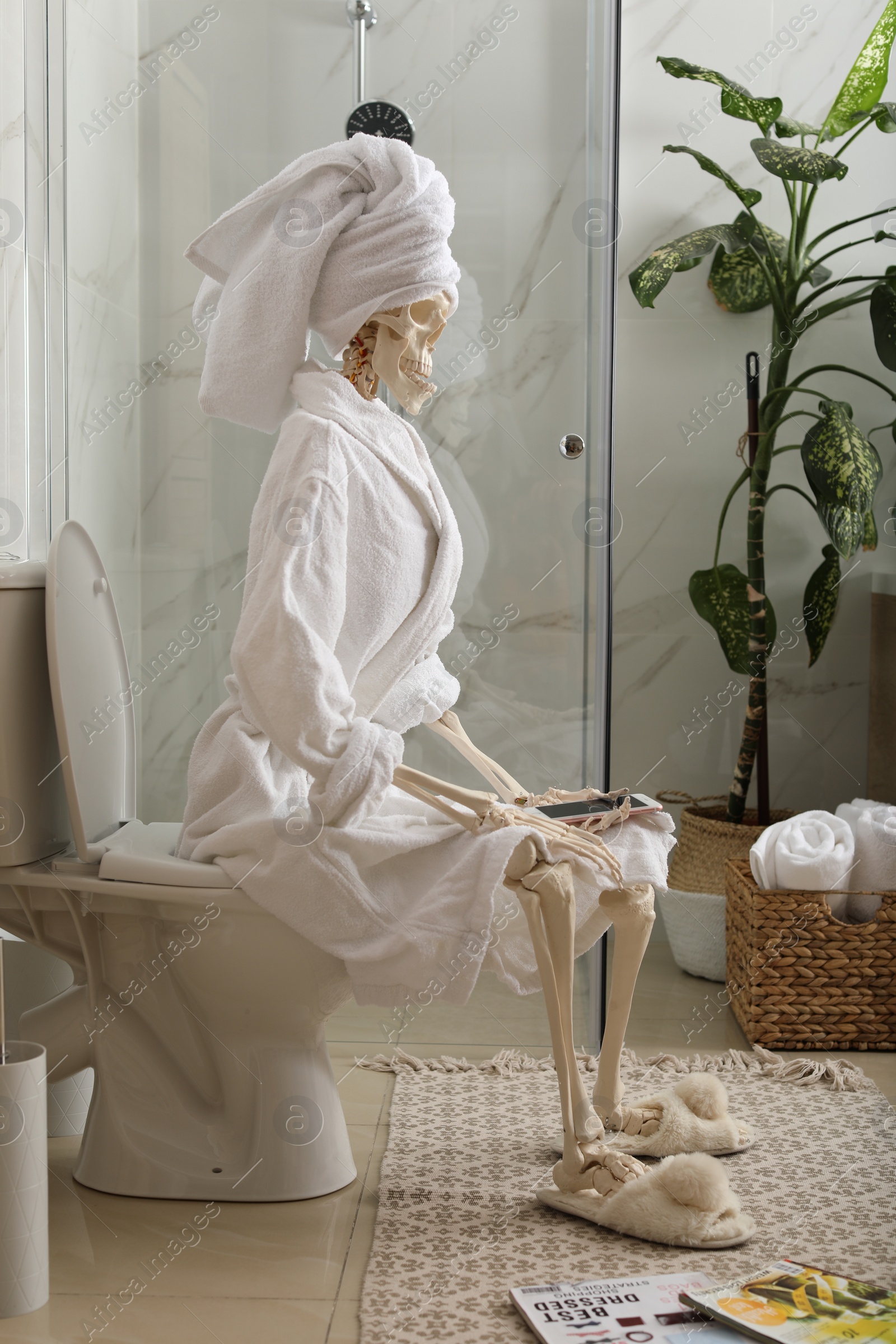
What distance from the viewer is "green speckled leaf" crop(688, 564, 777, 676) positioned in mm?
2510

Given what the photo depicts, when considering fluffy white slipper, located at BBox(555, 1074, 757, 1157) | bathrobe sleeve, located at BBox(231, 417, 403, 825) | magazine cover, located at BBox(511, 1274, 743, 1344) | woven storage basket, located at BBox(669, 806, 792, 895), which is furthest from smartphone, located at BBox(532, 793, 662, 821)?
woven storage basket, located at BBox(669, 806, 792, 895)

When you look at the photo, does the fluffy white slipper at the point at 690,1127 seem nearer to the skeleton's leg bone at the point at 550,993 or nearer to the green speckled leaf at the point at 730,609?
the skeleton's leg bone at the point at 550,993

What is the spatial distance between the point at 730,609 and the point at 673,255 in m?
0.70

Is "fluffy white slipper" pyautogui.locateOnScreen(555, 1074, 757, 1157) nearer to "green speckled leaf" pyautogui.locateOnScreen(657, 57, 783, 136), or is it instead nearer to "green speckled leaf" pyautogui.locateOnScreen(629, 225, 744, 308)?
"green speckled leaf" pyautogui.locateOnScreen(629, 225, 744, 308)

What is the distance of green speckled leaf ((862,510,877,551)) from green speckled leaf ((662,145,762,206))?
2.20 ft

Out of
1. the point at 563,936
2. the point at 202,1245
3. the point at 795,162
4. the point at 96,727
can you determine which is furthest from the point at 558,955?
the point at 795,162

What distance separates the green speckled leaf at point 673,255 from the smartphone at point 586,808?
1105 millimetres

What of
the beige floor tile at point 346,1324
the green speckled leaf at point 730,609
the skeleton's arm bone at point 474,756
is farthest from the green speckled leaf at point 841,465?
the beige floor tile at point 346,1324

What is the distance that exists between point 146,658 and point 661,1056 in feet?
3.71

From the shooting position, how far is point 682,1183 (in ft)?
4.75

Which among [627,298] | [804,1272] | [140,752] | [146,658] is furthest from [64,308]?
[804,1272]

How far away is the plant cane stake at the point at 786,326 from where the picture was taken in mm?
2326

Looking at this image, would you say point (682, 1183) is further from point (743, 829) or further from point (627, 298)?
point (627, 298)

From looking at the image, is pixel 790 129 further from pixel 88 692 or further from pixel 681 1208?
pixel 681 1208
